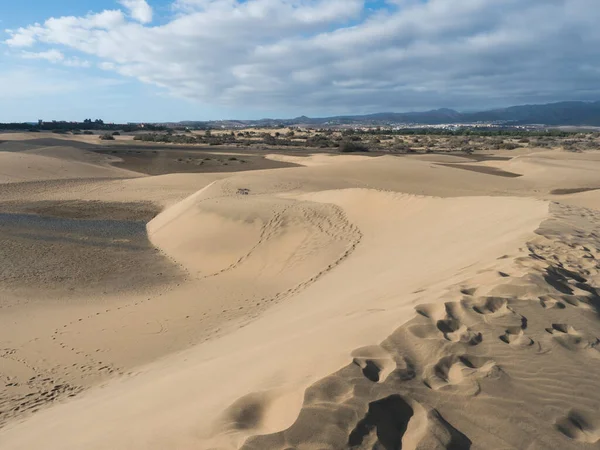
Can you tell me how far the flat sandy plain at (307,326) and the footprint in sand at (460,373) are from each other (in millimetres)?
16

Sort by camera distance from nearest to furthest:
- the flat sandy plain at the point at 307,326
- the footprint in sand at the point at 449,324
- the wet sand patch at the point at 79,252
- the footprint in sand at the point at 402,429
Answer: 1. the footprint in sand at the point at 402,429
2. the flat sandy plain at the point at 307,326
3. the footprint in sand at the point at 449,324
4. the wet sand patch at the point at 79,252

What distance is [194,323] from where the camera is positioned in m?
8.34

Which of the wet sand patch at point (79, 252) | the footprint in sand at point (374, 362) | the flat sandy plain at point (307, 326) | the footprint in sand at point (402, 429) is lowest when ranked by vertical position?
the wet sand patch at point (79, 252)

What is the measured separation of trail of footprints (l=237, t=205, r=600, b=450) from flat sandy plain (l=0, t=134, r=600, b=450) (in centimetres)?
2

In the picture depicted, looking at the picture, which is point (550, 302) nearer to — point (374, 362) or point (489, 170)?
point (374, 362)

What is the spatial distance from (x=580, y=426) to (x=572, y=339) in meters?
1.31

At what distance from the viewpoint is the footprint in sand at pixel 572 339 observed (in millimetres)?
4238

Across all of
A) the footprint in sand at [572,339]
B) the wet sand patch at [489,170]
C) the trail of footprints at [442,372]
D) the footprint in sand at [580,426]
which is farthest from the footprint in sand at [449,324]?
the wet sand patch at [489,170]

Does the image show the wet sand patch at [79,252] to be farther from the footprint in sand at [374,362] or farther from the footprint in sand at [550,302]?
the footprint in sand at [550,302]

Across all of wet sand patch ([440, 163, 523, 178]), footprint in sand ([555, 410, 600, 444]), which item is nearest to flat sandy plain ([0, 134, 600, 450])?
footprint in sand ([555, 410, 600, 444])

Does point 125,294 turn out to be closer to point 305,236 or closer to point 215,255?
point 215,255

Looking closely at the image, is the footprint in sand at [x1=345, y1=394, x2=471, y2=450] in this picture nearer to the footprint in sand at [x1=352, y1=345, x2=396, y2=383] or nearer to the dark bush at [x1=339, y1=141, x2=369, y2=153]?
the footprint in sand at [x1=352, y1=345, x2=396, y2=383]

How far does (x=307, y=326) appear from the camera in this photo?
5.71m

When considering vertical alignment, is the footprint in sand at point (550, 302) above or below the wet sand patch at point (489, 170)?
above
